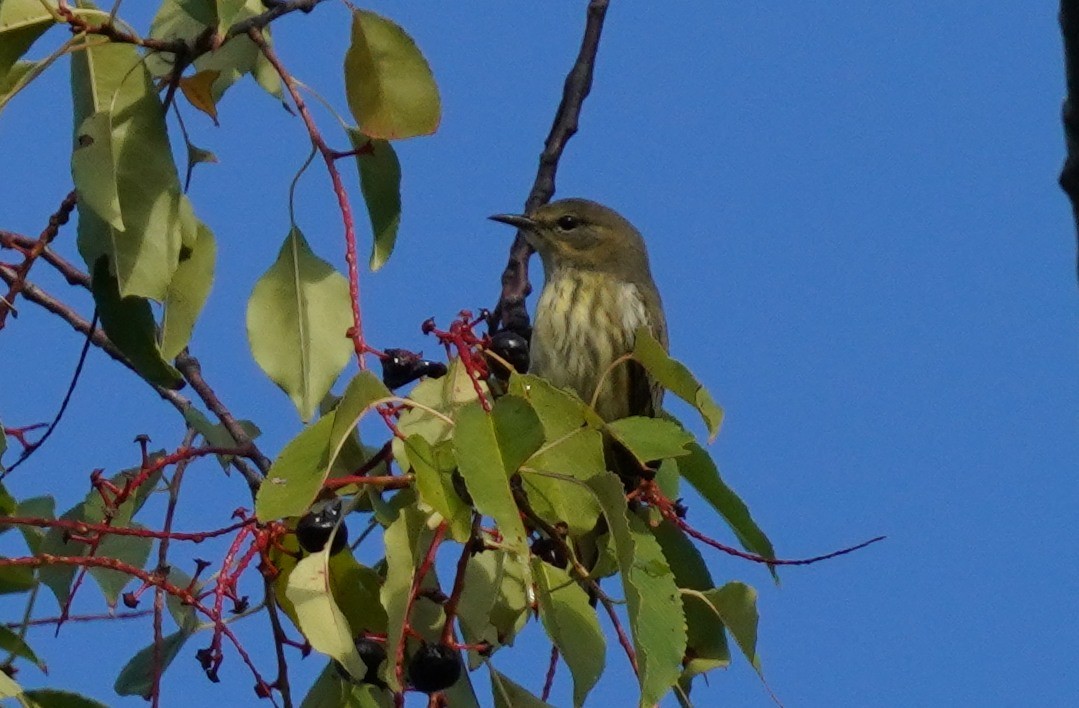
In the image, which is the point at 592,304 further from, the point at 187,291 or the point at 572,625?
the point at 572,625

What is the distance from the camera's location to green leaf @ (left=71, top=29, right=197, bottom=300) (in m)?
3.43

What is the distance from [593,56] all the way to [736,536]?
7.04 feet

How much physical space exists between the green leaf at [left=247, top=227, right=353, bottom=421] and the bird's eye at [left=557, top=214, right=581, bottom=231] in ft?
7.91

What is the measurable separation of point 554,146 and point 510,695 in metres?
2.13

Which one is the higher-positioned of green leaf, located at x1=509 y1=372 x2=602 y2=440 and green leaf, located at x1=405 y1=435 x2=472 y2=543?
green leaf, located at x1=509 y1=372 x2=602 y2=440

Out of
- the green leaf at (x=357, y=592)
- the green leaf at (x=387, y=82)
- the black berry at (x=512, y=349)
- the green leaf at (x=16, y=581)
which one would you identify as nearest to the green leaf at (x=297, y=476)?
the green leaf at (x=357, y=592)

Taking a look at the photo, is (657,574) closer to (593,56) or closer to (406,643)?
(406,643)

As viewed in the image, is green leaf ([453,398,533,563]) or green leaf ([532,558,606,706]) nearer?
green leaf ([453,398,533,563])

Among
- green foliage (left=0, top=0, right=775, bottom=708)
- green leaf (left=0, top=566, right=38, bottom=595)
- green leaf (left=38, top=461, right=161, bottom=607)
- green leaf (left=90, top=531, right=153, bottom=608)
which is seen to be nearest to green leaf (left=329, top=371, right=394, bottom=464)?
green foliage (left=0, top=0, right=775, bottom=708)

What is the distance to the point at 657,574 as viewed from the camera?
3.03 m

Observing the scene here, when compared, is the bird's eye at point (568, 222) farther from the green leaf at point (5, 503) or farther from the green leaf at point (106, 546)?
the green leaf at point (5, 503)

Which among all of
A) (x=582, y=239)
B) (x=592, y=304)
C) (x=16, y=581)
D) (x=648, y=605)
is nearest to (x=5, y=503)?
(x=16, y=581)

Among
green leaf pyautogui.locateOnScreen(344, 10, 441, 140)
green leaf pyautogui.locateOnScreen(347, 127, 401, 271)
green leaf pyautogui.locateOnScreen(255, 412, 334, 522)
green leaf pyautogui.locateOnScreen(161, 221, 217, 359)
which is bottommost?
green leaf pyautogui.locateOnScreen(255, 412, 334, 522)

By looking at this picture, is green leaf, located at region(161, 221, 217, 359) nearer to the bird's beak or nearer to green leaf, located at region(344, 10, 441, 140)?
green leaf, located at region(344, 10, 441, 140)
